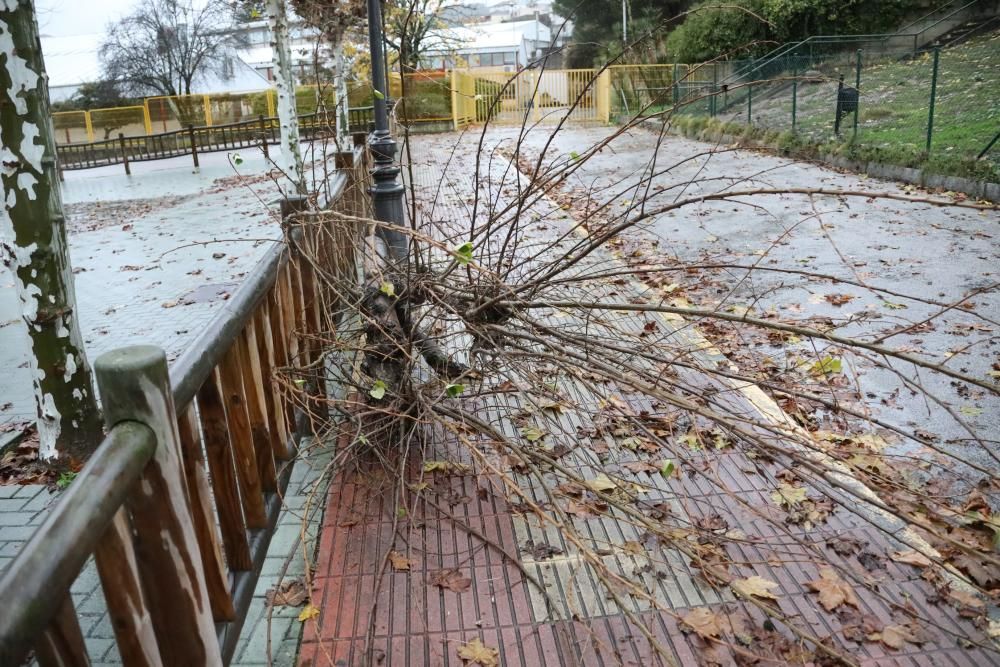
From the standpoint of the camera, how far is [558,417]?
16.3 feet

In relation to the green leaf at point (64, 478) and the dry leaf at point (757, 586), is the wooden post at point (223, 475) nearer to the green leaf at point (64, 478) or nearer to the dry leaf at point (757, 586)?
the dry leaf at point (757, 586)

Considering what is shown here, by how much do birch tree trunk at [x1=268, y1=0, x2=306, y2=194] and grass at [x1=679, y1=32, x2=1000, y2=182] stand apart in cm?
733

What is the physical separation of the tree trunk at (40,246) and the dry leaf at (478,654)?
3131 mm

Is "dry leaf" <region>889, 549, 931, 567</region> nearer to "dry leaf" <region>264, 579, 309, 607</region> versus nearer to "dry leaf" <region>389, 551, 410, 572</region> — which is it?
"dry leaf" <region>389, 551, 410, 572</region>

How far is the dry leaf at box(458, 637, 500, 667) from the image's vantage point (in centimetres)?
293

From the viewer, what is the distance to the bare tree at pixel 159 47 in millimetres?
42844

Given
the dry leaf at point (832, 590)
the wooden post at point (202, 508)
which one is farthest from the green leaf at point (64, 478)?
the dry leaf at point (832, 590)

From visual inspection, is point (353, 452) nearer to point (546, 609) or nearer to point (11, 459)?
point (546, 609)

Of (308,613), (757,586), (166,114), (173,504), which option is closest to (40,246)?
(308,613)

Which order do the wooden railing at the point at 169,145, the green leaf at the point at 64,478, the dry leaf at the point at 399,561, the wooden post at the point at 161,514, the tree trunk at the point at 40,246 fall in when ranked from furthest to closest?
the wooden railing at the point at 169,145
the green leaf at the point at 64,478
the tree trunk at the point at 40,246
the dry leaf at the point at 399,561
the wooden post at the point at 161,514

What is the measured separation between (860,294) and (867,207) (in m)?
4.66

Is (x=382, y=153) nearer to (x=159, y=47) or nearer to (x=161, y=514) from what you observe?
(x=161, y=514)

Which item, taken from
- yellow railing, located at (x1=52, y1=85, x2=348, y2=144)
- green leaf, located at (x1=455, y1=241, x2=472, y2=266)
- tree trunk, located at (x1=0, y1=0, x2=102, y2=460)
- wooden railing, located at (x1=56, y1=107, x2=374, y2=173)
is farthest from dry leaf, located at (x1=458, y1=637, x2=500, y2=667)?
yellow railing, located at (x1=52, y1=85, x2=348, y2=144)

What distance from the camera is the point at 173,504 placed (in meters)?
2.03
